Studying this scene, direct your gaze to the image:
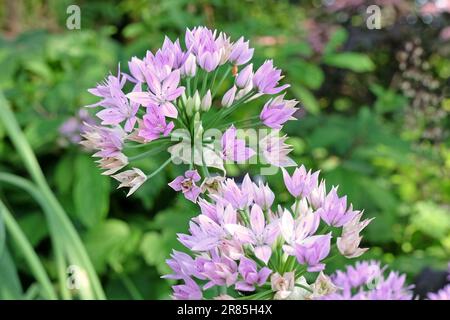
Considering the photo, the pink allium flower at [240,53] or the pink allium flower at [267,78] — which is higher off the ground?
the pink allium flower at [240,53]

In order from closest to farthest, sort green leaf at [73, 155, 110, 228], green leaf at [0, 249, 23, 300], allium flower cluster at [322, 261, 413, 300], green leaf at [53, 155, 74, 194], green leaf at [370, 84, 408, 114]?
allium flower cluster at [322, 261, 413, 300], green leaf at [0, 249, 23, 300], green leaf at [73, 155, 110, 228], green leaf at [53, 155, 74, 194], green leaf at [370, 84, 408, 114]

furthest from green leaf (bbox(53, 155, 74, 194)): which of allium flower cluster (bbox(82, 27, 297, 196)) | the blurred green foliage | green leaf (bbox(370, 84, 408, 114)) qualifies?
allium flower cluster (bbox(82, 27, 297, 196))

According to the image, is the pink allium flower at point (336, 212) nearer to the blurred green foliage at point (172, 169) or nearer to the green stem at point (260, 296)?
the green stem at point (260, 296)

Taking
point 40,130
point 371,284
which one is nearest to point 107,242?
point 40,130

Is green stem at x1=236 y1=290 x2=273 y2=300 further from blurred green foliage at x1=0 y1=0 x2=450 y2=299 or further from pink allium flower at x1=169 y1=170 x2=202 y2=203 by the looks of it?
blurred green foliage at x1=0 y1=0 x2=450 y2=299

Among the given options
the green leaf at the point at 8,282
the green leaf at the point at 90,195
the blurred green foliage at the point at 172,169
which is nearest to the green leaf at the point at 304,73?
the blurred green foliage at the point at 172,169
